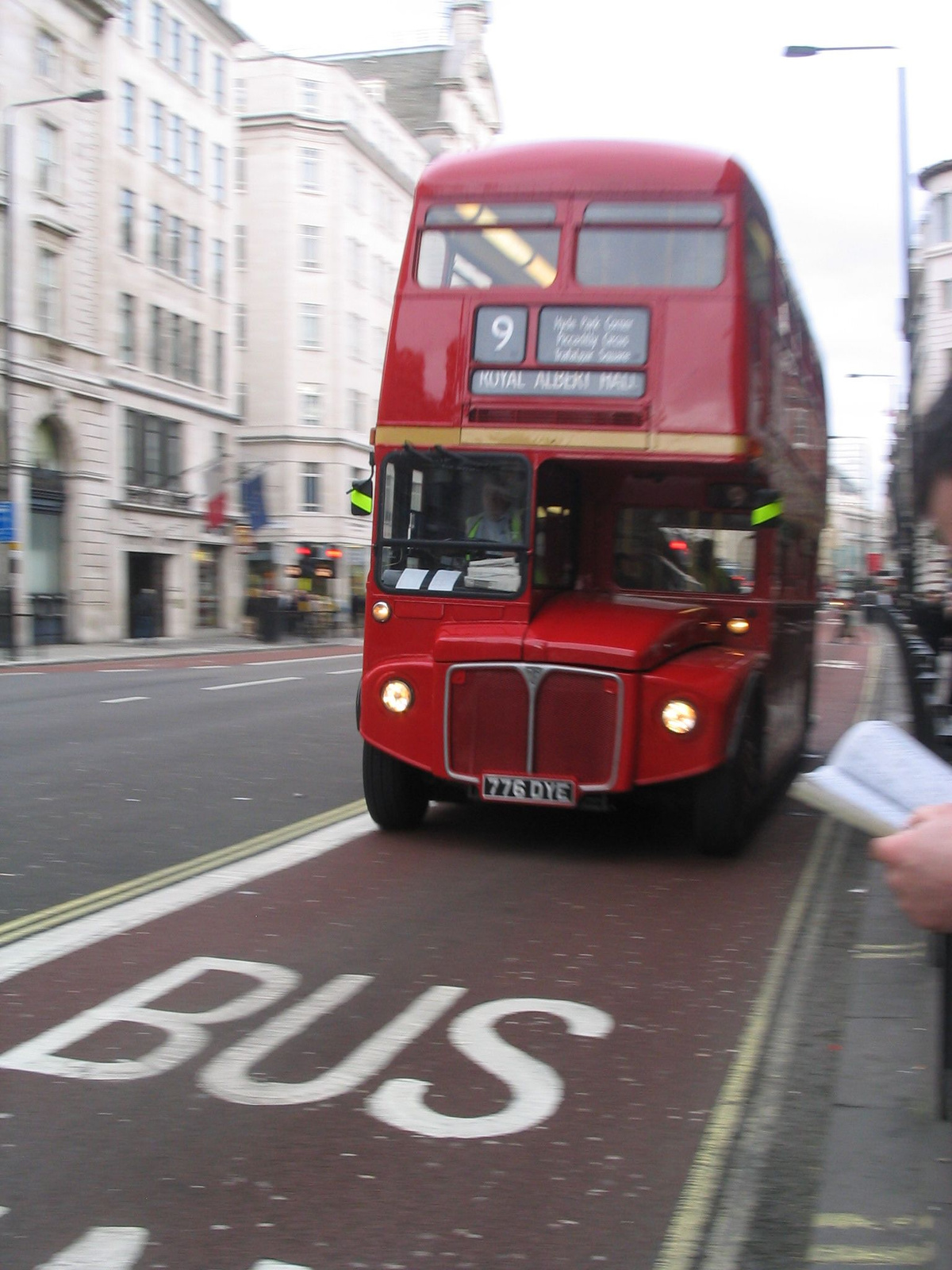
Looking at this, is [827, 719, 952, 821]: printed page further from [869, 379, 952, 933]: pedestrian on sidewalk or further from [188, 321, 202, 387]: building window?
[188, 321, 202, 387]: building window

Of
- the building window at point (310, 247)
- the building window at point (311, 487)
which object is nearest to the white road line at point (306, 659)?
the building window at point (311, 487)

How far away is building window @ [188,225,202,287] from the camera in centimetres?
4781

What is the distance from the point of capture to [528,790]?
766 centimetres

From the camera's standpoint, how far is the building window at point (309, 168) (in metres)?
62.5

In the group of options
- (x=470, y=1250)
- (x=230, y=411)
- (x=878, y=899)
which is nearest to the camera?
(x=470, y=1250)

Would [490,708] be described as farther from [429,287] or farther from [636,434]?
[429,287]

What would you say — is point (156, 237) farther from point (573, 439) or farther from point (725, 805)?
point (725, 805)

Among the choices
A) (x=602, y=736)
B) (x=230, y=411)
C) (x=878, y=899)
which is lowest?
(x=878, y=899)

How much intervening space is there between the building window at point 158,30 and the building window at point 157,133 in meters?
1.43

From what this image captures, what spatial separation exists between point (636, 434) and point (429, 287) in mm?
1531

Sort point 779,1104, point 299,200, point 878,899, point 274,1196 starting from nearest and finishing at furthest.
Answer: point 274,1196 < point 779,1104 < point 878,899 < point 299,200

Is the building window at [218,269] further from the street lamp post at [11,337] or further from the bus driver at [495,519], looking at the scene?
the bus driver at [495,519]

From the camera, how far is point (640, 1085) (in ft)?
14.0

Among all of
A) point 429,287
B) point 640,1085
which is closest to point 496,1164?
point 640,1085
